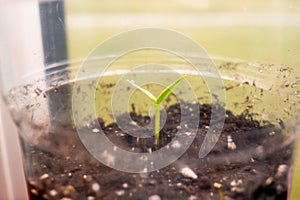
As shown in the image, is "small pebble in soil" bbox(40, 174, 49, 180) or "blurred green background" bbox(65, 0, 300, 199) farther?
"blurred green background" bbox(65, 0, 300, 199)

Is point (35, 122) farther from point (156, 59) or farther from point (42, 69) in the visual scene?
point (156, 59)

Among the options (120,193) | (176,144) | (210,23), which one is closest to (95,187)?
(120,193)

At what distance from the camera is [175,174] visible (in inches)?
18.1

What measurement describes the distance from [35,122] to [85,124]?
86 mm

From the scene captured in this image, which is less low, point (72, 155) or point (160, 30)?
point (160, 30)

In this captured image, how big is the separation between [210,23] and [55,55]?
289 millimetres

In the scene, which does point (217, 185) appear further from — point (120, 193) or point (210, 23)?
point (210, 23)

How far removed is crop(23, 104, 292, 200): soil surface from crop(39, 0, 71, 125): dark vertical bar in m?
0.07

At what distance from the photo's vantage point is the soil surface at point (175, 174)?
0.44 m

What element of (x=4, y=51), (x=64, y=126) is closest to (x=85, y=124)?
(x=64, y=126)

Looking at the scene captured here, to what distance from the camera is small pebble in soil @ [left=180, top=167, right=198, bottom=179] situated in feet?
1.51

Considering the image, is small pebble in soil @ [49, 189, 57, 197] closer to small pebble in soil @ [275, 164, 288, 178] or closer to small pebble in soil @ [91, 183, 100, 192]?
small pebble in soil @ [91, 183, 100, 192]

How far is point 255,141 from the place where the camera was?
48cm

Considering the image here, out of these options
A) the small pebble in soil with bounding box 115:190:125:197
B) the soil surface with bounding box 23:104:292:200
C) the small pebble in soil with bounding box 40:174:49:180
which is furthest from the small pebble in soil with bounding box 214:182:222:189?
the small pebble in soil with bounding box 40:174:49:180
